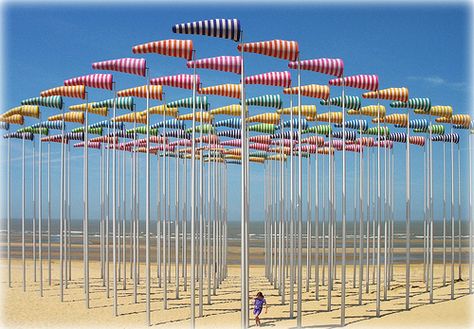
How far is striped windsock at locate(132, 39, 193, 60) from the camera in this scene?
16.6 meters

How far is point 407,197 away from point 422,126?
15.2 ft

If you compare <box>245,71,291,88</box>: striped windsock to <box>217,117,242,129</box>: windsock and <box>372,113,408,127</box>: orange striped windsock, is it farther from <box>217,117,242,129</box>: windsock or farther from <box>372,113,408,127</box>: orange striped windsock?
<box>372,113,408,127</box>: orange striped windsock

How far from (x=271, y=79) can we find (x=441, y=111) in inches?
353

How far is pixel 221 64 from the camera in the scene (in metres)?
16.8

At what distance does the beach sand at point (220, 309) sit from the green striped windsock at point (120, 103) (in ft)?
22.1

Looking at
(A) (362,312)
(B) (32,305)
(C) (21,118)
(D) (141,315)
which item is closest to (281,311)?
(A) (362,312)

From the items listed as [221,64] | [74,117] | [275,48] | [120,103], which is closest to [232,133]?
[120,103]

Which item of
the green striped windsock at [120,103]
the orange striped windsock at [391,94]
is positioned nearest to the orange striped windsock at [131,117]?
the green striped windsock at [120,103]

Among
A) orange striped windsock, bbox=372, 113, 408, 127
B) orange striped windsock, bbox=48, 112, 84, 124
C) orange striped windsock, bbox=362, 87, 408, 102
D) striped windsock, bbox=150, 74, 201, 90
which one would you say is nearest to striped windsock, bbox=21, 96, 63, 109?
orange striped windsock, bbox=48, 112, 84, 124

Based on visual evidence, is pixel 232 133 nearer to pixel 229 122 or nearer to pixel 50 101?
pixel 229 122

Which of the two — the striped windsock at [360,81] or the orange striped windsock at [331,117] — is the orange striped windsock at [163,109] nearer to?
the orange striped windsock at [331,117]

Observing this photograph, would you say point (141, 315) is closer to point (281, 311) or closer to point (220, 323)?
point (220, 323)

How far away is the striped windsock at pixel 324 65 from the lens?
17500 millimetres

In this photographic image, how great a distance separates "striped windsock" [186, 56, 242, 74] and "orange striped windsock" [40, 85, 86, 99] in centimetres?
533
